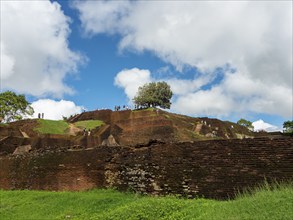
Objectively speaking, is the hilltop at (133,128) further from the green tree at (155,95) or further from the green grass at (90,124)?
the green tree at (155,95)

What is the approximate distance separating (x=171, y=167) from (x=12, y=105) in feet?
75.8

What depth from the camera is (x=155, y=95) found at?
44.3m

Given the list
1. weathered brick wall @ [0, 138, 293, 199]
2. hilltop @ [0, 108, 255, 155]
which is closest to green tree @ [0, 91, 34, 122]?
hilltop @ [0, 108, 255, 155]

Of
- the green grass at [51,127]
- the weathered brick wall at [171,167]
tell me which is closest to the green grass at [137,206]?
the weathered brick wall at [171,167]

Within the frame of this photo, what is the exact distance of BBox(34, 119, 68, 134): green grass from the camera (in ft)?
84.1

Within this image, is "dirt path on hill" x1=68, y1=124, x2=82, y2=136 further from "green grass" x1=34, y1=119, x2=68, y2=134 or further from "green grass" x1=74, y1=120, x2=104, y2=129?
"green grass" x1=74, y1=120, x2=104, y2=129

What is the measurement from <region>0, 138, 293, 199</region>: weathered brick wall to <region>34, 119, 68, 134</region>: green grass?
13705 mm

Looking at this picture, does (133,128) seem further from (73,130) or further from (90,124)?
(73,130)

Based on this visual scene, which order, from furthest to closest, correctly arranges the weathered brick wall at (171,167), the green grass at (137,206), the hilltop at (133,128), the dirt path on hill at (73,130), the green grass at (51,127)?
the dirt path on hill at (73,130)
the green grass at (51,127)
the hilltop at (133,128)
the weathered brick wall at (171,167)
the green grass at (137,206)

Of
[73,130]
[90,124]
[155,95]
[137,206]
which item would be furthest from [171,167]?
[155,95]

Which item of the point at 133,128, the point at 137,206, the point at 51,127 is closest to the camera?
the point at 137,206

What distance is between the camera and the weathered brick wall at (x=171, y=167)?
23.0 feet

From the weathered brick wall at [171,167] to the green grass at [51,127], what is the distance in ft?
45.0

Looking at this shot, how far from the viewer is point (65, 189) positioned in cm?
1056
